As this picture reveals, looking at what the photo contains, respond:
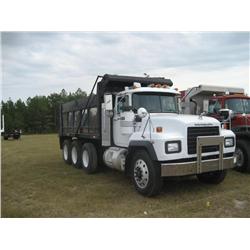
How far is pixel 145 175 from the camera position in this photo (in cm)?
642

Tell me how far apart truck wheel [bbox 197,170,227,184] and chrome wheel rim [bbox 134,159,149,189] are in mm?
2084

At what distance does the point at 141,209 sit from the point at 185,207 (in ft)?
2.79

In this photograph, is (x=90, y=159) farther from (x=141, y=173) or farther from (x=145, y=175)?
(x=145, y=175)

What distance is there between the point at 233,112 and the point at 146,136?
441 centimetres

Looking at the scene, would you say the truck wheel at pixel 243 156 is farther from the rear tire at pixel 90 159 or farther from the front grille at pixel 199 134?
the rear tire at pixel 90 159

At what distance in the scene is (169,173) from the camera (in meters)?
5.93

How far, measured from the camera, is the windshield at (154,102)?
7512 millimetres

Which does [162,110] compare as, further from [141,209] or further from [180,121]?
[141,209]

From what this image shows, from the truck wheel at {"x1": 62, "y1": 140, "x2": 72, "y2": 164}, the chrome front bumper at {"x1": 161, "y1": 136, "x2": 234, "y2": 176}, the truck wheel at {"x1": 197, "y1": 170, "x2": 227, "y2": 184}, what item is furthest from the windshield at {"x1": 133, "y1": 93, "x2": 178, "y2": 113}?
the truck wheel at {"x1": 62, "y1": 140, "x2": 72, "y2": 164}

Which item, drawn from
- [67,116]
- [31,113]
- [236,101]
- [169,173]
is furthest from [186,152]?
[31,113]

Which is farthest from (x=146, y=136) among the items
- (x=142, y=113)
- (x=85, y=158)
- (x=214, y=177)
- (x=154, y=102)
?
(x=85, y=158)

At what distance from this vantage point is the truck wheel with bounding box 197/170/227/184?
292 inches

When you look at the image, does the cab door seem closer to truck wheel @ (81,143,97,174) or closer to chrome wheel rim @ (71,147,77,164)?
truck wheel @ (81,143,97,174)

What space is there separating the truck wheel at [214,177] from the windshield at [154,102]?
6.07 ft
